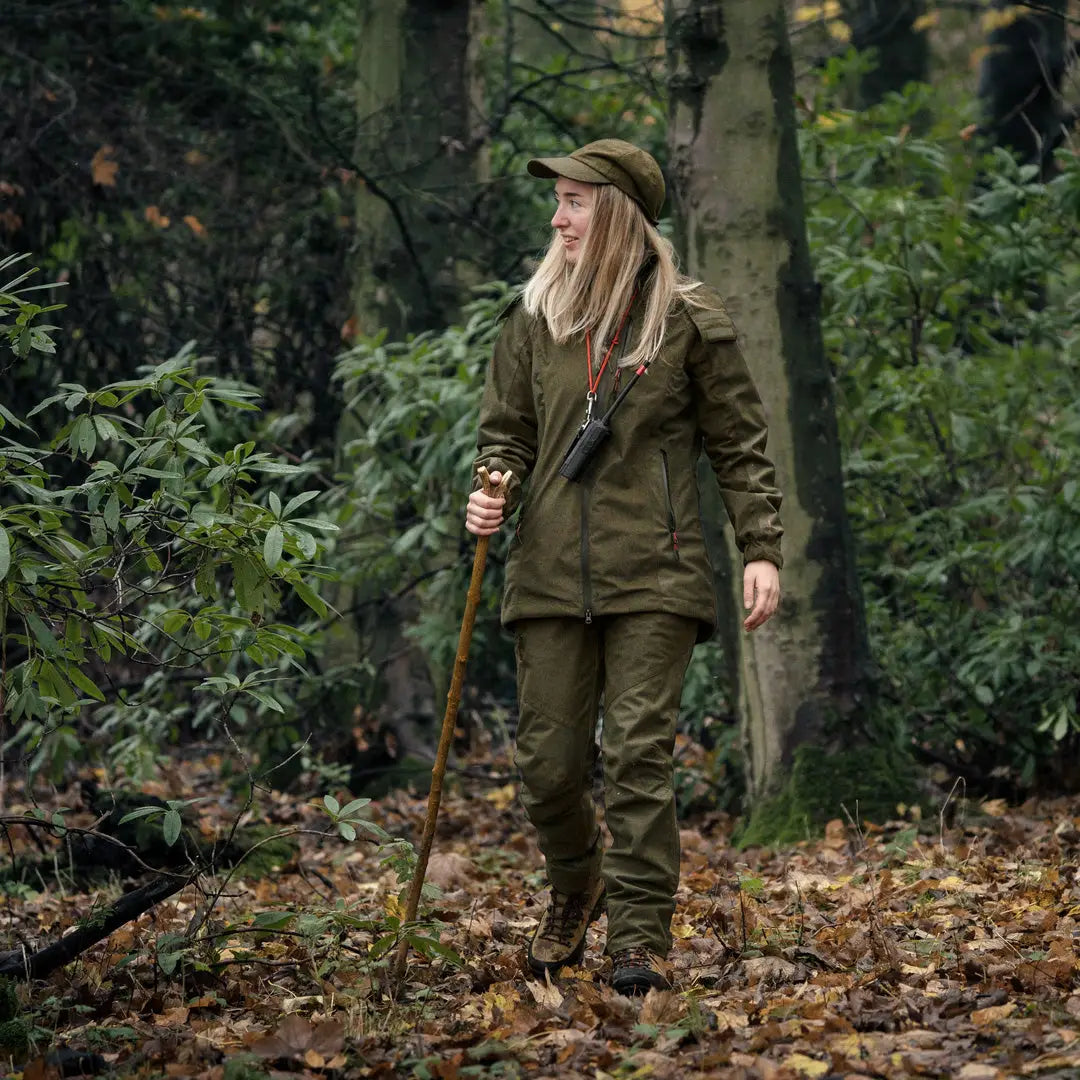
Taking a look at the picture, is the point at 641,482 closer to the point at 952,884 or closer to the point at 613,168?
the point at 613,168

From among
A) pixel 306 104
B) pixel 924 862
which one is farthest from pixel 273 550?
pixel 306 104

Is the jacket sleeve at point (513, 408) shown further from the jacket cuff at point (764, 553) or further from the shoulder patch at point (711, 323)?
the jacket cuff at point (764, 553)

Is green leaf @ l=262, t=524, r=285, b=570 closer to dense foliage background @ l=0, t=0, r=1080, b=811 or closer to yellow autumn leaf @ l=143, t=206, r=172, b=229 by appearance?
dense foliage background @ l=0, t=0, r=1080, b=811

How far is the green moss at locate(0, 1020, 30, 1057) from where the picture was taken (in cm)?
332

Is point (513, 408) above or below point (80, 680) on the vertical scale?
above

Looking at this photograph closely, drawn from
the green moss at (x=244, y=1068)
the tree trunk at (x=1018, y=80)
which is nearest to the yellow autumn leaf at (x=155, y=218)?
the green moss at (x=244, y=1068)

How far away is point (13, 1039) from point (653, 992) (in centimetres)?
151

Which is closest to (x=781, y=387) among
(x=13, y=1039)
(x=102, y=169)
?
(x=13, y=1039)

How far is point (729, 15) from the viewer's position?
20.1 feet

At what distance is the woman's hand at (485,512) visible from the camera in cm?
384

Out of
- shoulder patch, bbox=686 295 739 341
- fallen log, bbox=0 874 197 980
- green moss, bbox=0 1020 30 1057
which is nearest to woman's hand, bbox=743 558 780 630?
shoulder patch, bbox=686 295 739 341

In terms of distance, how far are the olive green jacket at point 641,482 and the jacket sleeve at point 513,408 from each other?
0.01m

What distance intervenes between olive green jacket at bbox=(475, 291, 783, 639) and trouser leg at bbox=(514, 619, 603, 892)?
10 centimetres

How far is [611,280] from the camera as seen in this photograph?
4.04m
